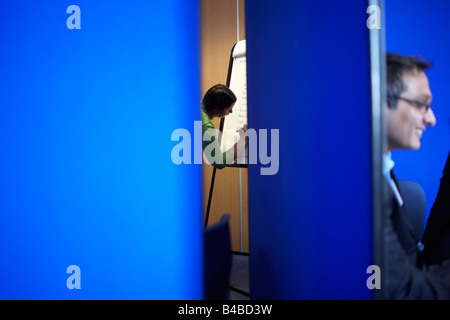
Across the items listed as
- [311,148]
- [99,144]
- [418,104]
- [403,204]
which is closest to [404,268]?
[403,204]

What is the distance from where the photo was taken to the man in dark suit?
83 cm

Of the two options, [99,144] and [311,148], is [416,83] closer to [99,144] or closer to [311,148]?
[311,148]

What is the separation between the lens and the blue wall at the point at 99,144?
0.79m

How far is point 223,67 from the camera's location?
264 centimetres

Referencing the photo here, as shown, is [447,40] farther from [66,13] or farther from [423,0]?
[66,13]

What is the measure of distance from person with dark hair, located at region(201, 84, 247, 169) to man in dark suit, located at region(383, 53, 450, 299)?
81 cm

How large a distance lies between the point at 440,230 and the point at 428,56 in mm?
964

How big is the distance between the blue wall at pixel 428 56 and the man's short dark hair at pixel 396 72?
1.42 ft

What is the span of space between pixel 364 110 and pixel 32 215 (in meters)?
0.97

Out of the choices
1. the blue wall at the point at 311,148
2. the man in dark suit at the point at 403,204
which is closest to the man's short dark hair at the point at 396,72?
the man in dark suit at the point at 403,204

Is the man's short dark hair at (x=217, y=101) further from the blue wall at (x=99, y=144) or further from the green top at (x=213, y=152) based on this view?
the blue wall at (x=99, y=144)

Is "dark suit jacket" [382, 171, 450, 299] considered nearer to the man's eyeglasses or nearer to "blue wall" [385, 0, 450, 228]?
the man's eyeglasses
